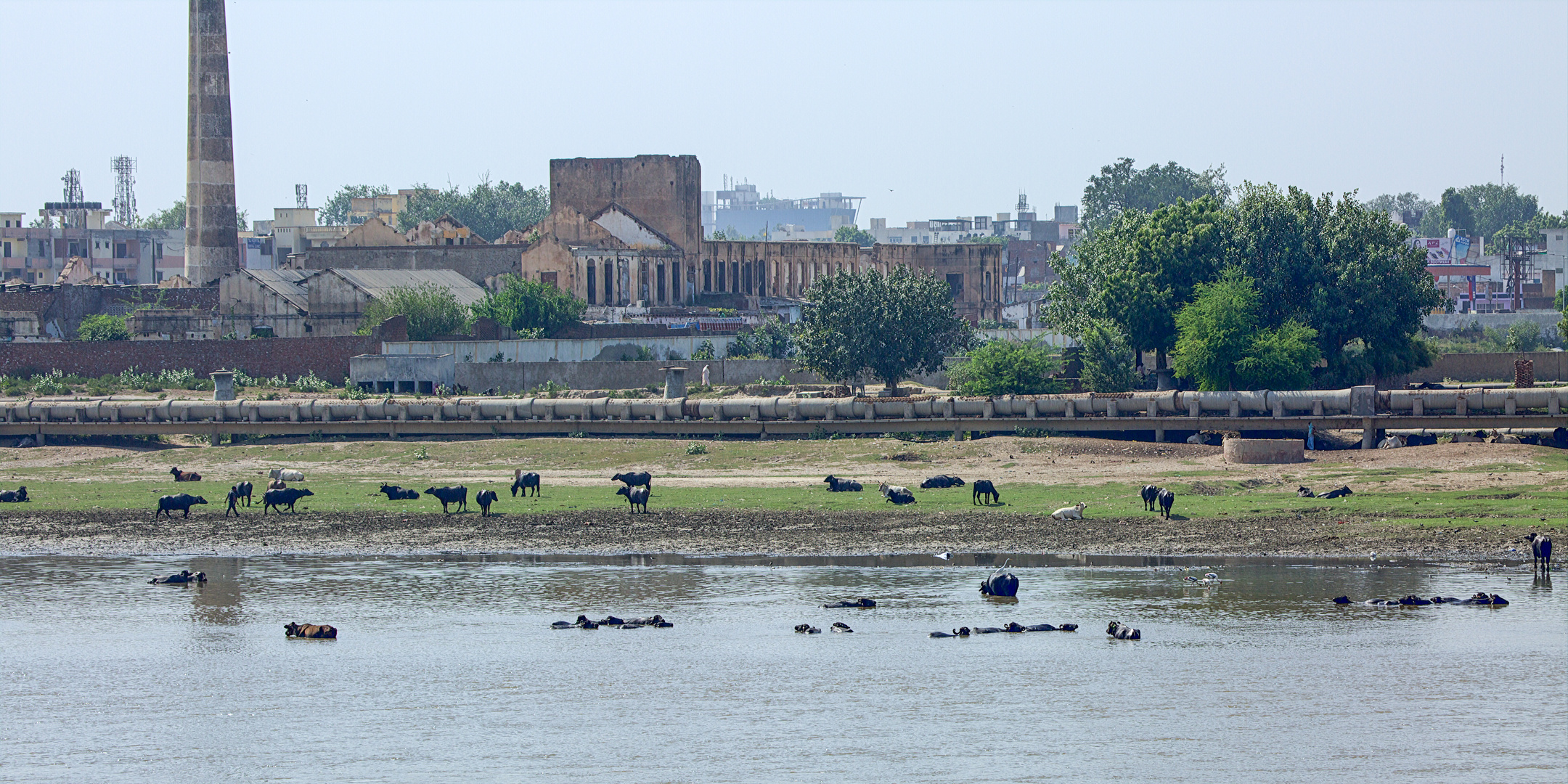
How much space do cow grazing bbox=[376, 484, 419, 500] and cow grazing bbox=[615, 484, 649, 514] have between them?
18.9ft

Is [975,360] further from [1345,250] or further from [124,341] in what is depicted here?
[124,341]

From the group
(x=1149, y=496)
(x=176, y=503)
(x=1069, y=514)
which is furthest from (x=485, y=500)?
(x=1149, y=496)

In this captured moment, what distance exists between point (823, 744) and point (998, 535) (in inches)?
582

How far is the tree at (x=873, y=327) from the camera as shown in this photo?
64.4m

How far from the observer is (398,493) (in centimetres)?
4294

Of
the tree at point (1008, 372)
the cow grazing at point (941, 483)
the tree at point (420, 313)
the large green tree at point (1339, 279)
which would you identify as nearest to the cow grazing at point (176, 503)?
the cow grazing at point (941, 483)

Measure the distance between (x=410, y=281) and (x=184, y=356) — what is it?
17233mm

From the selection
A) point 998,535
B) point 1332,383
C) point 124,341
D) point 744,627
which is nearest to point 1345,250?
point 1332,383

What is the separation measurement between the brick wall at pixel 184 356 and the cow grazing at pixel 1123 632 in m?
50.1

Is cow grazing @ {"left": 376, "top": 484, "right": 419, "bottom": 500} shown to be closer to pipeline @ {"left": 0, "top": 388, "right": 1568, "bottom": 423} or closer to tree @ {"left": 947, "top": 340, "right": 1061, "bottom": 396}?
pipeline @ {"left": 0, "top": 388, "right": 1568, "bottom": 423}

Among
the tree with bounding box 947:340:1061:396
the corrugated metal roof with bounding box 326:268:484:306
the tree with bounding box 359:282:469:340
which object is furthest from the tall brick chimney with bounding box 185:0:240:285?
the tree with bounding box 947:340:1061:396

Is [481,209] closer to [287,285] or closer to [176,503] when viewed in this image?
[287,285]

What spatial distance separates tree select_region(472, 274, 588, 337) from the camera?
7862 centimetres

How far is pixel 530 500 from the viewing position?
42.3 m
